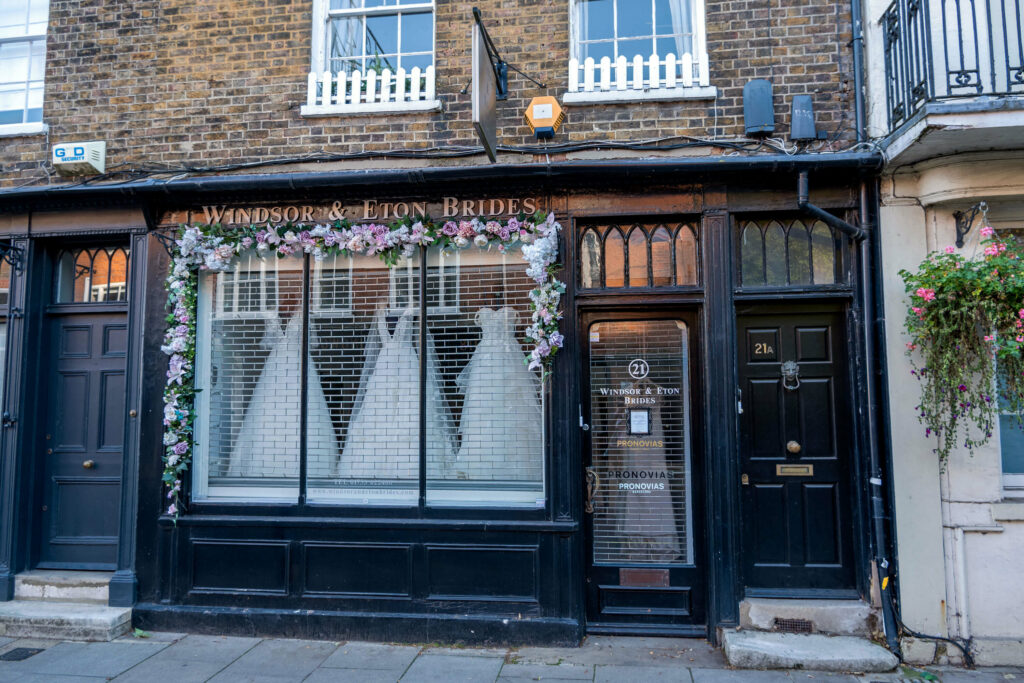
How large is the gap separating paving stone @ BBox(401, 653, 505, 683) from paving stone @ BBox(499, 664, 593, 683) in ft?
0.32

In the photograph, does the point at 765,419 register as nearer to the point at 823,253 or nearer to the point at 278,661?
the point at 823,253

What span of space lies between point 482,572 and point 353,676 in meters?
1.18

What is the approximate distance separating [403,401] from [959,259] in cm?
427

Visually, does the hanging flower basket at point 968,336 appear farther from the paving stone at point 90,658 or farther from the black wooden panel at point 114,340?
the black wooden panel at point 114,340

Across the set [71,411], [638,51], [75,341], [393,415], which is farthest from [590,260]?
[71,411]

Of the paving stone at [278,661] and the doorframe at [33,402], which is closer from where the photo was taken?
the paving stone at [278,661]

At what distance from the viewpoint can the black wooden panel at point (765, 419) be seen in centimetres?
509

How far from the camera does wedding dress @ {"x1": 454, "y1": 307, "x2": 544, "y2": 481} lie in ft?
17.3

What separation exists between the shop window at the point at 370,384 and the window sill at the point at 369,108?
1.27 metres

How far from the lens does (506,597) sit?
5027mm

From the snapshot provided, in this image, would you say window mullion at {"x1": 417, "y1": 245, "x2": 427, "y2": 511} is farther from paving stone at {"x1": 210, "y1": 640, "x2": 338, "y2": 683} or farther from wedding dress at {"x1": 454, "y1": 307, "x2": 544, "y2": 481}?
paving stone at {"x1": 210, "y1": 640, "x2": 338, "y2": 683}

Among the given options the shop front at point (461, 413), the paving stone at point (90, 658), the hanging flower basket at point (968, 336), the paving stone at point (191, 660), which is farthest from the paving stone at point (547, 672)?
the hanging flower basket at point (968, 336)

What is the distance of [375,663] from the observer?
4652 mm

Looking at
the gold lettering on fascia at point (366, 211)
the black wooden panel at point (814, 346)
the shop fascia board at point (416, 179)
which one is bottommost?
the black wooden panel at point (814, 346)
